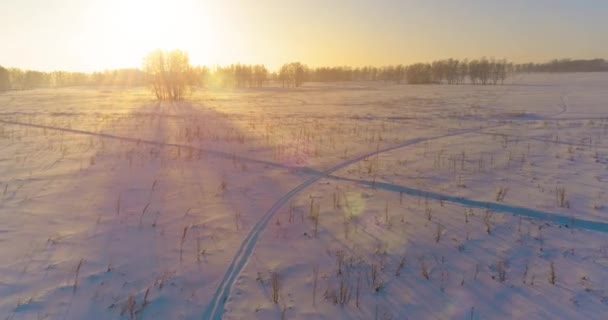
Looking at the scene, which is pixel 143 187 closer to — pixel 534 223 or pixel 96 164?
pixel 96 164

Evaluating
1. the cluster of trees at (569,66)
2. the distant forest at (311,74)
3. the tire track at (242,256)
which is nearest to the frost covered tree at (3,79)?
the distant forest at (311,74)

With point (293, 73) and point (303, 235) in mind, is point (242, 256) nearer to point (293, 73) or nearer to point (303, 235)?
point (303, 235)

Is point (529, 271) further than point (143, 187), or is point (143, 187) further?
point (143, 187)

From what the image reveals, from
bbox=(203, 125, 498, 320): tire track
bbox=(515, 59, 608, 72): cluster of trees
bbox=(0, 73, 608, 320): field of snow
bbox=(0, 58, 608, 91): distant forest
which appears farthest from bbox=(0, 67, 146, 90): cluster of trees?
bbox=(515, 59, 608, 72): cluster of trees

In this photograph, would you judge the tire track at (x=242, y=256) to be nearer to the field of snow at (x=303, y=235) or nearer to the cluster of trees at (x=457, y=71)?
the field of snow at (x=303, y=235)

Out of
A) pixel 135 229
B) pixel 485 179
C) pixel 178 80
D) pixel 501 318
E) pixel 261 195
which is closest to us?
pixel 501 318

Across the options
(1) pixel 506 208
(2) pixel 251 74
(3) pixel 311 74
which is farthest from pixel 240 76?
(1) pixel 506 208

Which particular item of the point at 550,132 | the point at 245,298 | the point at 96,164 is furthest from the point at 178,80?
the point at 245,298
